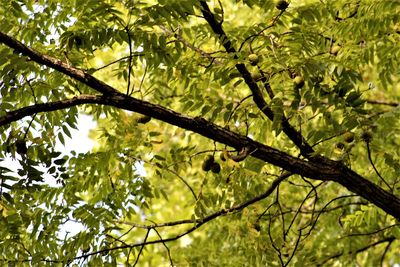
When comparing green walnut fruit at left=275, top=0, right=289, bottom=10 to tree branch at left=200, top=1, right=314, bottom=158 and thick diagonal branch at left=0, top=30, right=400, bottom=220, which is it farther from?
thick diagonal branch at left=0, top=30, right=400, bottom=220

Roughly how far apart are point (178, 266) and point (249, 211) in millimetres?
939

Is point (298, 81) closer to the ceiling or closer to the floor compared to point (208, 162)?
closer to the ceiling

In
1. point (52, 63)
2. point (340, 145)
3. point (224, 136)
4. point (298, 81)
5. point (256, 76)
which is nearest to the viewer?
point (52, 63)

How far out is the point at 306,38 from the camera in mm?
5461

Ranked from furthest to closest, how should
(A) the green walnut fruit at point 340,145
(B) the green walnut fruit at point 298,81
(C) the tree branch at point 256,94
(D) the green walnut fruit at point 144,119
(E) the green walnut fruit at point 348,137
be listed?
(D) the green walnut fruit at point 144,119
(C) the tree branch at point 256,94
(A) the green walnut fruit at point 340,145
(E) the green walnut fruit at point 348,137
(B) the green walnut fruit at point 298,81

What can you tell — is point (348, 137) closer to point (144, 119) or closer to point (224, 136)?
point (224, 136)

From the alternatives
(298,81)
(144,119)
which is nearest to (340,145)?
(298,81)

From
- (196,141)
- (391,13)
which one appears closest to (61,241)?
(391,13)

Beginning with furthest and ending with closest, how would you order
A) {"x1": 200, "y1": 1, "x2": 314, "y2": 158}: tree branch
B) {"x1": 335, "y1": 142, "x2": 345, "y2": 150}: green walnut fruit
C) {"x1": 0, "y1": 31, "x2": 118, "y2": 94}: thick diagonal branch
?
1. {"x1": 200, "y1": 1, "x2": 314, "y2": 158}: tree branch
2. {"x1": 335, "y1": 142, "x2": 345, "y2": 150}: green walnut fruit
3. {"x1": 0, "y1": 31, "x2": 118, "y2": 94}: thick diagonal branch

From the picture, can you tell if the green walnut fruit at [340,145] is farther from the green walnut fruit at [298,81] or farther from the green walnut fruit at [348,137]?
the green walnut fruit at [298,81]

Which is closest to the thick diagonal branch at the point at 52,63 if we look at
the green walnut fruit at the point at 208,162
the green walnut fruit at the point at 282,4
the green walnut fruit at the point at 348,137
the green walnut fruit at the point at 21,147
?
the green walnut fruit at the point at 21,147

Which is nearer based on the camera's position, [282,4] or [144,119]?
[282,4]

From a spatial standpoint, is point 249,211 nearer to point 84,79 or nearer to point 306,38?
point 306,38

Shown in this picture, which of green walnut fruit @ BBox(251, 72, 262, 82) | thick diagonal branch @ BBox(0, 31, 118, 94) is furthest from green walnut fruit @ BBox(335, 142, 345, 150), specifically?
thick diagonal branch @ BBox(0, 31, 118, 94)
